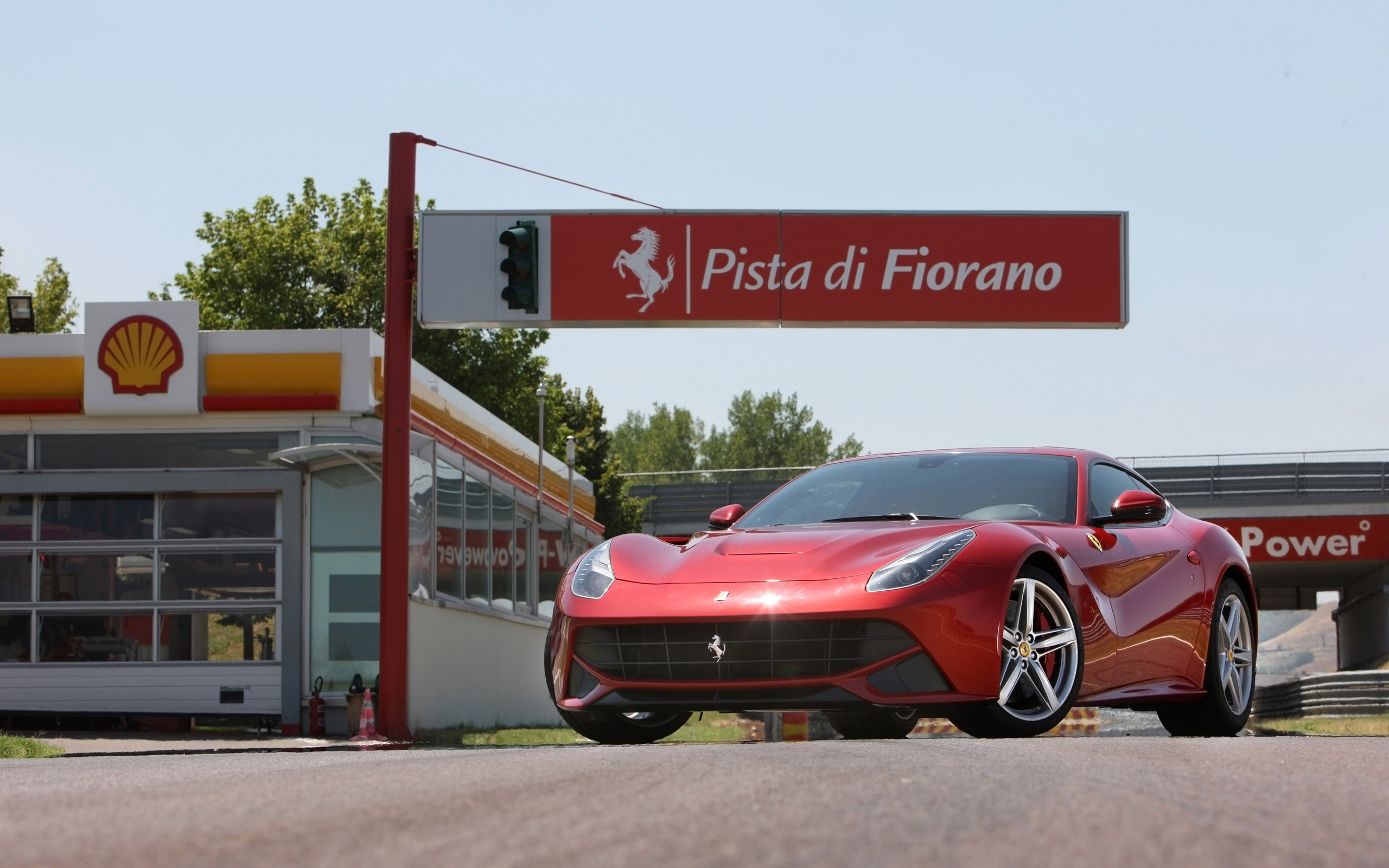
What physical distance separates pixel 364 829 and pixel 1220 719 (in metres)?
6.00

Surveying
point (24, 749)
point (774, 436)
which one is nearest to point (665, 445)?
point (774, 436)

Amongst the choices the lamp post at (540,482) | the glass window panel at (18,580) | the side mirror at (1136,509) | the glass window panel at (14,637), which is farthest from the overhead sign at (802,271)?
the side mirror at (1136,509)

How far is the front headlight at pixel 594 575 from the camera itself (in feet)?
23.0

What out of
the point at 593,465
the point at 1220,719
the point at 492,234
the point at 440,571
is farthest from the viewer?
the point at 593,465

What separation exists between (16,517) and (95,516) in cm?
94

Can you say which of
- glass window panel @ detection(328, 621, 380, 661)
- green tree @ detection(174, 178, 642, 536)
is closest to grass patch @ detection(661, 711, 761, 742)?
glass window panel @ detection(328, 621, 380, 661)

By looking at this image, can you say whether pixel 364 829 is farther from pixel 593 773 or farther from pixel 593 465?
pixel 593 465

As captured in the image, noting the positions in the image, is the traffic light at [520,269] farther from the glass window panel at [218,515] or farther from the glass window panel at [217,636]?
the glass window panel at [217,636]

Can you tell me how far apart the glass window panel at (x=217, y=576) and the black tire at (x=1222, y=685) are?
1255 cm

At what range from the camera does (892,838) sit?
Answer: 9.99ft

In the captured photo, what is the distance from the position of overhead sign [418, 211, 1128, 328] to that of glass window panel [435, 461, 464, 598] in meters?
2.36

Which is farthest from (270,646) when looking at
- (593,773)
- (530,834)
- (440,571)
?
(530,834)

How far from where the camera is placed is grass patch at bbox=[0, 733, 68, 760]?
10.5m

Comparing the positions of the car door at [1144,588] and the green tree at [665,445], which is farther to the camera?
the green tree at [665,445]
